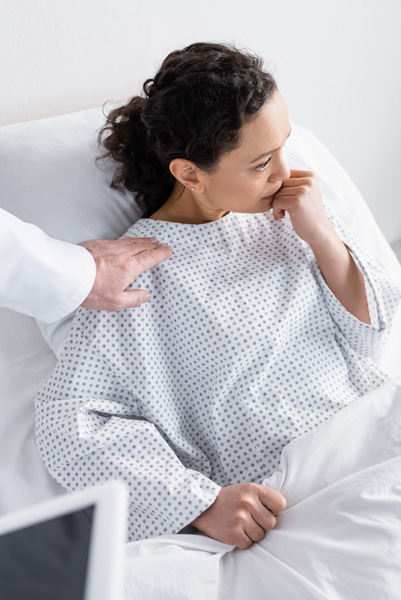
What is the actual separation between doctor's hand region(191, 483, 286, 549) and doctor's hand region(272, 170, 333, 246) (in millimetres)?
447

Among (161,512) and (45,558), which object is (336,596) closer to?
(161,512)

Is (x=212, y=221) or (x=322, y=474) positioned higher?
(x=212, y=221)

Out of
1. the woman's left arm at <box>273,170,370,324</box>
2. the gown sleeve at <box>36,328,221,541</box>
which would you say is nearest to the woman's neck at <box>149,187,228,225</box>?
the woman's left arm at <box>273,170,370,324</box>

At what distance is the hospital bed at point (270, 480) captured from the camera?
2.94 feet

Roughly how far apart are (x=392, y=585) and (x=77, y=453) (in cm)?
51

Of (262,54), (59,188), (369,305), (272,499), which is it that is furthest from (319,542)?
(262,54)

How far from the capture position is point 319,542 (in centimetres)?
92

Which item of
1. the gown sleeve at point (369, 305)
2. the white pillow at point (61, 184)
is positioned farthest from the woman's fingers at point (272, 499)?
the white pillow at point (61, 184)

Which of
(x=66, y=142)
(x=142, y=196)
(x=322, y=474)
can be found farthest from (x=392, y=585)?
(x=66, y=142)

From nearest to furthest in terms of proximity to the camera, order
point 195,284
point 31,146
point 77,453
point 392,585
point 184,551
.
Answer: point 392,585
point 184,551
point 77,453
point 195,284
point 31,146

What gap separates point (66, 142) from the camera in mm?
1354

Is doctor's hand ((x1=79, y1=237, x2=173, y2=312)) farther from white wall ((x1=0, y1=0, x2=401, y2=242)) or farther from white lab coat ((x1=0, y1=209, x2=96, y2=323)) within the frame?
white wall ((x1=0, y1=0, x2=401, y2=242))

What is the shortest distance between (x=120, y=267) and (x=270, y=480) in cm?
43

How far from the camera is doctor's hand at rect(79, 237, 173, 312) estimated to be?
1140 millimetres
